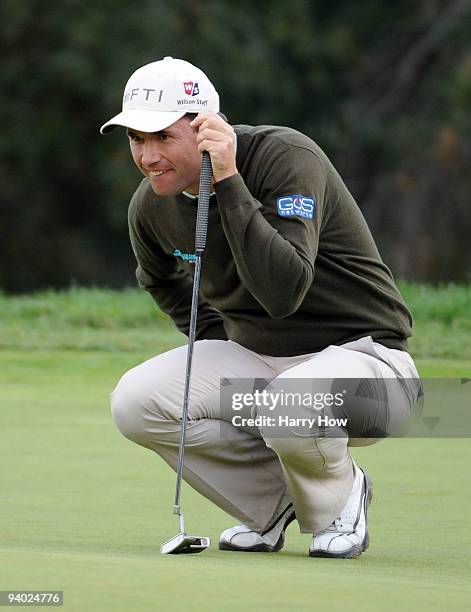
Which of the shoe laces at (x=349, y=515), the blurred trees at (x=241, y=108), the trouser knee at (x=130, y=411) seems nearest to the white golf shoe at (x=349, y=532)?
the shoe laces at (x=349, y=515)

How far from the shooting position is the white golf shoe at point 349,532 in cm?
386

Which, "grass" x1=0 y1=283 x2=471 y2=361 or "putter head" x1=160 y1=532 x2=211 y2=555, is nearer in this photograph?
"putter head" x1=160 y1=532 x2=211 y2=555

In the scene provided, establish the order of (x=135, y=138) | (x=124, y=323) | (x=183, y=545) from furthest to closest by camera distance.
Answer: (x=124, y=323) → (x=135, y=138) → (x=183, y=545)

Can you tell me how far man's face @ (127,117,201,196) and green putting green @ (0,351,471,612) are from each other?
934mm

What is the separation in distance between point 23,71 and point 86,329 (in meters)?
17.5

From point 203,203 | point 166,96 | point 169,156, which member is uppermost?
point 166,96

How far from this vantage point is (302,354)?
4160 mm

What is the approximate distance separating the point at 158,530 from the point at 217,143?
1067 millimetres

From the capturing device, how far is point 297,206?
383cm

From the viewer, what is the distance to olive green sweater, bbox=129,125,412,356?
3791mm

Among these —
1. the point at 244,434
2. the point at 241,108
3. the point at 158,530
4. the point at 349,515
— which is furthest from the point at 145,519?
the point at 241,108

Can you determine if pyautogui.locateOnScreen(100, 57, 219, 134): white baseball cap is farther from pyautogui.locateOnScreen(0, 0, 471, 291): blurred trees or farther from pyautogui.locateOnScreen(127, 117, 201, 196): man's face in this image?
pyautogui.locateOnScreen(0, 0, 471, 291): blurred trees

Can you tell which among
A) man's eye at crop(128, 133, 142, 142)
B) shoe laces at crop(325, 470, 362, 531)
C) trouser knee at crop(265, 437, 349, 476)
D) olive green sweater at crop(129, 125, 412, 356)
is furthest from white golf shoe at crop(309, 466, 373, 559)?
man's eye at crop(128, 133, 142, 142)

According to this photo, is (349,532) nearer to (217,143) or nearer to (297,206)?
(297,206)
